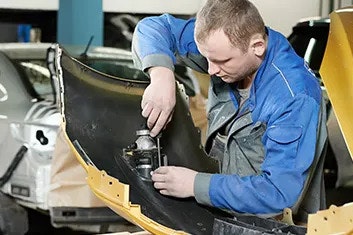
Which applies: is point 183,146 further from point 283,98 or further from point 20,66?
point 20,66

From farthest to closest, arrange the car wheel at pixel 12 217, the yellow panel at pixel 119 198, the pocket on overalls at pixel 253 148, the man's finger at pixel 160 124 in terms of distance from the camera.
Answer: the car wheel at pixel 12 217 → the man's finger at pixel 160 124 → the pocket on overalls at pixel 253 148 → the yellow panel at pixel 119 198

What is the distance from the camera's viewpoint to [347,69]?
1776 mm

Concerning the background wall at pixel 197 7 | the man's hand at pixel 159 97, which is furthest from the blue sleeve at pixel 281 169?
the background wall at pixel 197 7

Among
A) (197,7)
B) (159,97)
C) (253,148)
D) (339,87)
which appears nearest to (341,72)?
(339,87)

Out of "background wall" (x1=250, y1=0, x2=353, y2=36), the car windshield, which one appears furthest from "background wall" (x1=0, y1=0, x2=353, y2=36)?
the car windshield

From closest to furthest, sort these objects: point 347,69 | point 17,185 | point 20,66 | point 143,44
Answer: point 347,69, point 143,44, point 17,185, point 20,66

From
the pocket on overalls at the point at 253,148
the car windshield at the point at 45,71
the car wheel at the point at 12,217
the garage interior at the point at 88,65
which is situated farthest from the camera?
the car windshield at the point at 45,71

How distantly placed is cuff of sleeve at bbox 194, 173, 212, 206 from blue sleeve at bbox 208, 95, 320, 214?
0.02 meters

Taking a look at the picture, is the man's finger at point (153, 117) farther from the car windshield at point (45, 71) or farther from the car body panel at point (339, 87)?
the car windshield at point (45, 71)

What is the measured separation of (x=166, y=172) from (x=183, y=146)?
0.34 meters

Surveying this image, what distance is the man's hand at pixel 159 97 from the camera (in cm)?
204

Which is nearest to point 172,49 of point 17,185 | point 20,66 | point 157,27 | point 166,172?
point 157,27

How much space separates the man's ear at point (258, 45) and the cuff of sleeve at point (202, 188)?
31 centimetres

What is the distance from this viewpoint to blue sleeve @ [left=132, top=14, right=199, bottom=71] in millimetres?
2146
